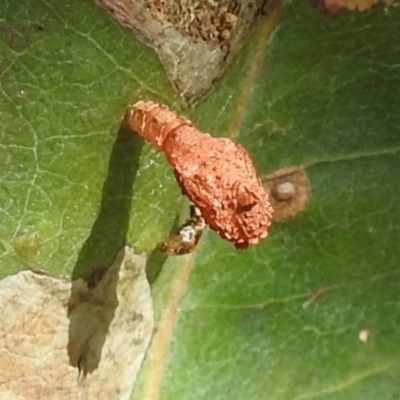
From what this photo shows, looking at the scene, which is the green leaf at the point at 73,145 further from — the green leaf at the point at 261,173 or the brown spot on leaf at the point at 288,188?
the brown spot on leaf at the point at 288,188

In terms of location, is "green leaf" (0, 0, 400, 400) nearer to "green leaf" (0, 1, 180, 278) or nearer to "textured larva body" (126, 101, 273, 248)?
"green leaf" (0, 1, 180, 278)

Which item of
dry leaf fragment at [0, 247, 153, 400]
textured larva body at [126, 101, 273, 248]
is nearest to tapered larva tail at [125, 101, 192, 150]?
textured larva body at [126, 101, 273, 248]

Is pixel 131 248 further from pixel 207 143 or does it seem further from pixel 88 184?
pixel 207 143

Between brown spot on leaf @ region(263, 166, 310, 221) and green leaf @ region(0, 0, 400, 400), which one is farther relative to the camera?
brown spot on leaf @ region(263, 166, 310, 221)

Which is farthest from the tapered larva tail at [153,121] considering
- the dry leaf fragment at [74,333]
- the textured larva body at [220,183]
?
the dry leaf fragment at [74,333]

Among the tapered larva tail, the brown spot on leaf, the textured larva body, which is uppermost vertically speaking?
the tapered larva tail

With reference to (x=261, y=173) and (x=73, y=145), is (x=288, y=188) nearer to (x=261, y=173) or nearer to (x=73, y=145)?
(x=261, y=173)

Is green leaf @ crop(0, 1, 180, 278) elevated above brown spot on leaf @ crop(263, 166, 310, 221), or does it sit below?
above
